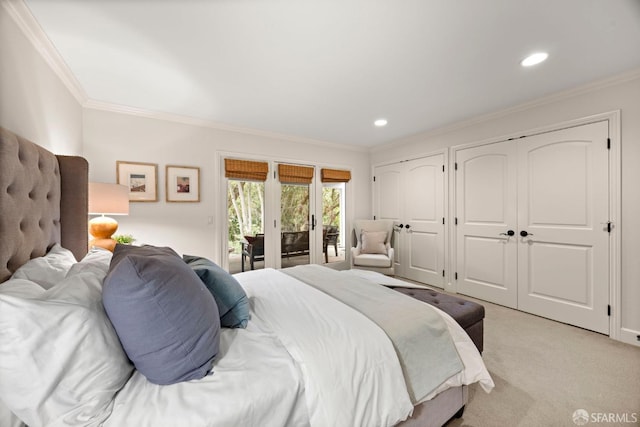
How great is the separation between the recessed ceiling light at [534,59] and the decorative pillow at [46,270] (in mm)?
3282

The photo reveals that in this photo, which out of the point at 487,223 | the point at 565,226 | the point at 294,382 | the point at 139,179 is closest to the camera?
the point at 294,382

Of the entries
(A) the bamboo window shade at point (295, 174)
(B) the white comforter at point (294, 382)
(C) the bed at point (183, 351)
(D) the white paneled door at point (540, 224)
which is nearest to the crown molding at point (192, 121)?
(A) the bamboo window shade at point (295, 174)

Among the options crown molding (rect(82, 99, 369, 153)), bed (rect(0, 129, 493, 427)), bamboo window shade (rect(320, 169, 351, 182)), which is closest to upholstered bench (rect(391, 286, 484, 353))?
bed (rect(0, 129, 493, 427))

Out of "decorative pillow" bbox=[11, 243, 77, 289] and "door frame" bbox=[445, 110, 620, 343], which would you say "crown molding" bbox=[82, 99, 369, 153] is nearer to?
"decorative pillow" bbox=[11, 243, 77, 289]

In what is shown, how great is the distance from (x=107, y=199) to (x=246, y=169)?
5.49 ft

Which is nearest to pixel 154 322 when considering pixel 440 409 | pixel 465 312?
pixel 440 409

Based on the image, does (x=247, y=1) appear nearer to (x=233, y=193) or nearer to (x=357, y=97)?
(x=357, y=97)

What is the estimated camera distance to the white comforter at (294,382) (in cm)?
80

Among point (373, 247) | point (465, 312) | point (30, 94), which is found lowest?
point (465, 312)

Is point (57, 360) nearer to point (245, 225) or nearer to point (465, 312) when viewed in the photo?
point (465, 312)

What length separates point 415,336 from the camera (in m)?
1.29

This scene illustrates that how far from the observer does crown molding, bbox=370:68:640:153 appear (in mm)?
2281

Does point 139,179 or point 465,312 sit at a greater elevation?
point 139,179

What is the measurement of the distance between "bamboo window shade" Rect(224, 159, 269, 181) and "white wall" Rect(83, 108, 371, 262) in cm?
12
